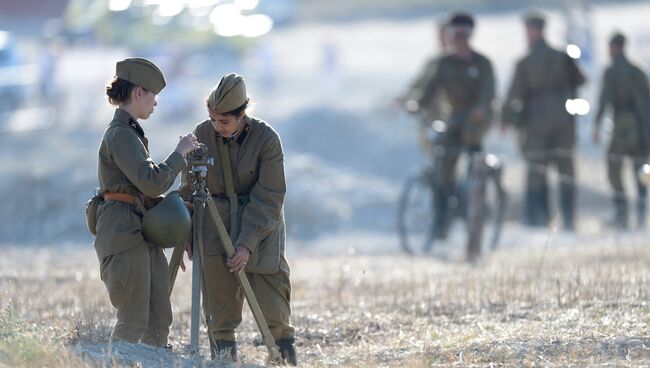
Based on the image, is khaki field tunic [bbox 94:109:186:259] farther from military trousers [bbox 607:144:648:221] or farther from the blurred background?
military trousers [bbox 607:144:648:221]

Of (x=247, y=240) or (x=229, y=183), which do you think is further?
(x=229, y=183)

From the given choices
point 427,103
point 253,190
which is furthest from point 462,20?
point 253,190

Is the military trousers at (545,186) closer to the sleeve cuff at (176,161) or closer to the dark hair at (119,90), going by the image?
the dark hair at (119,90)

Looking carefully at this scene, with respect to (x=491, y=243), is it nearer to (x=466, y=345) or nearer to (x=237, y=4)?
(x=466, y=345)

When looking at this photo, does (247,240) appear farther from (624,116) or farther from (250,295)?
(624,116)

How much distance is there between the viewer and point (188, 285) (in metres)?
11.7

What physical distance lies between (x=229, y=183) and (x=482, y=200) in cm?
689

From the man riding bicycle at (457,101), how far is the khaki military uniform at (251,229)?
639 cm

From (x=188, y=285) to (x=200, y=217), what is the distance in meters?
4.42

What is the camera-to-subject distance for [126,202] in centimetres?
725

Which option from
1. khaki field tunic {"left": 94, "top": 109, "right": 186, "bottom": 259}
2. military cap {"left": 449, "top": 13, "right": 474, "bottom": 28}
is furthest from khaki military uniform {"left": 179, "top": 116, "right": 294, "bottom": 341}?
military cap {"left": 449, "top": 13, "right": 474, "bottom": 28}

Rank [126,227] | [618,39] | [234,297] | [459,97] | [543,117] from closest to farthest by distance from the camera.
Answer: [126,227]
[234,297]
[459,97]
[618,39]
[543,117]

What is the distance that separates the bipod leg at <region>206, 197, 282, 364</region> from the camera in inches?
287

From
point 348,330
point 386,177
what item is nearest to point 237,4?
point 386,177
